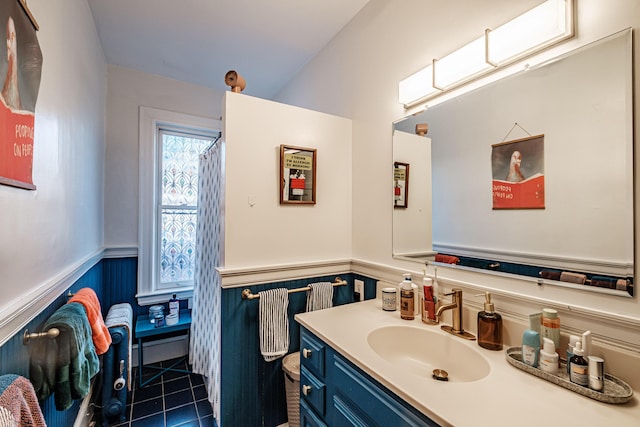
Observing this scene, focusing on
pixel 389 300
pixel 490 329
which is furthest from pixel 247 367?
pixel 490 329

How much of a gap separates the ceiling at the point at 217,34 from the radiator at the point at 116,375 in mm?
2105

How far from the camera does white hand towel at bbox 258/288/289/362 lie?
157cm

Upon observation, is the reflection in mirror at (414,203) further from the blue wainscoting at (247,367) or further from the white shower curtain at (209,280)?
the white shower curtain at (209,280)

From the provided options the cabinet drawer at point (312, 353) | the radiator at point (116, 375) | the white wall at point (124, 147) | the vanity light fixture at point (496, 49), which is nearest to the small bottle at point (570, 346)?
the cabinet drawer at point (312, 353)

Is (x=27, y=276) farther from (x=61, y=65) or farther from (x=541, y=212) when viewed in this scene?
(x=541, y=212)

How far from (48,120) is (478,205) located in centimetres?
189

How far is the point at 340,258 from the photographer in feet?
6.24

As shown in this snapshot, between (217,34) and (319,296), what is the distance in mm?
2020

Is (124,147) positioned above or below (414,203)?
above

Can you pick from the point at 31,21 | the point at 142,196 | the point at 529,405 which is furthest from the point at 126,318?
the point at 529,405

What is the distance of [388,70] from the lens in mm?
1609

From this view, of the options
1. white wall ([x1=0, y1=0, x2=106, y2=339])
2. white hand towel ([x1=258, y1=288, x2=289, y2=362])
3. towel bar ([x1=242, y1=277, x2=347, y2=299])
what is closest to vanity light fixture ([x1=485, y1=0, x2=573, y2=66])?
towel bar ([x1=242, y1=277, x2=347, y2=299])

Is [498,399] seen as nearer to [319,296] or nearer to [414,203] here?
[414,203]

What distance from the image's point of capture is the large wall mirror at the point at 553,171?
832mm
